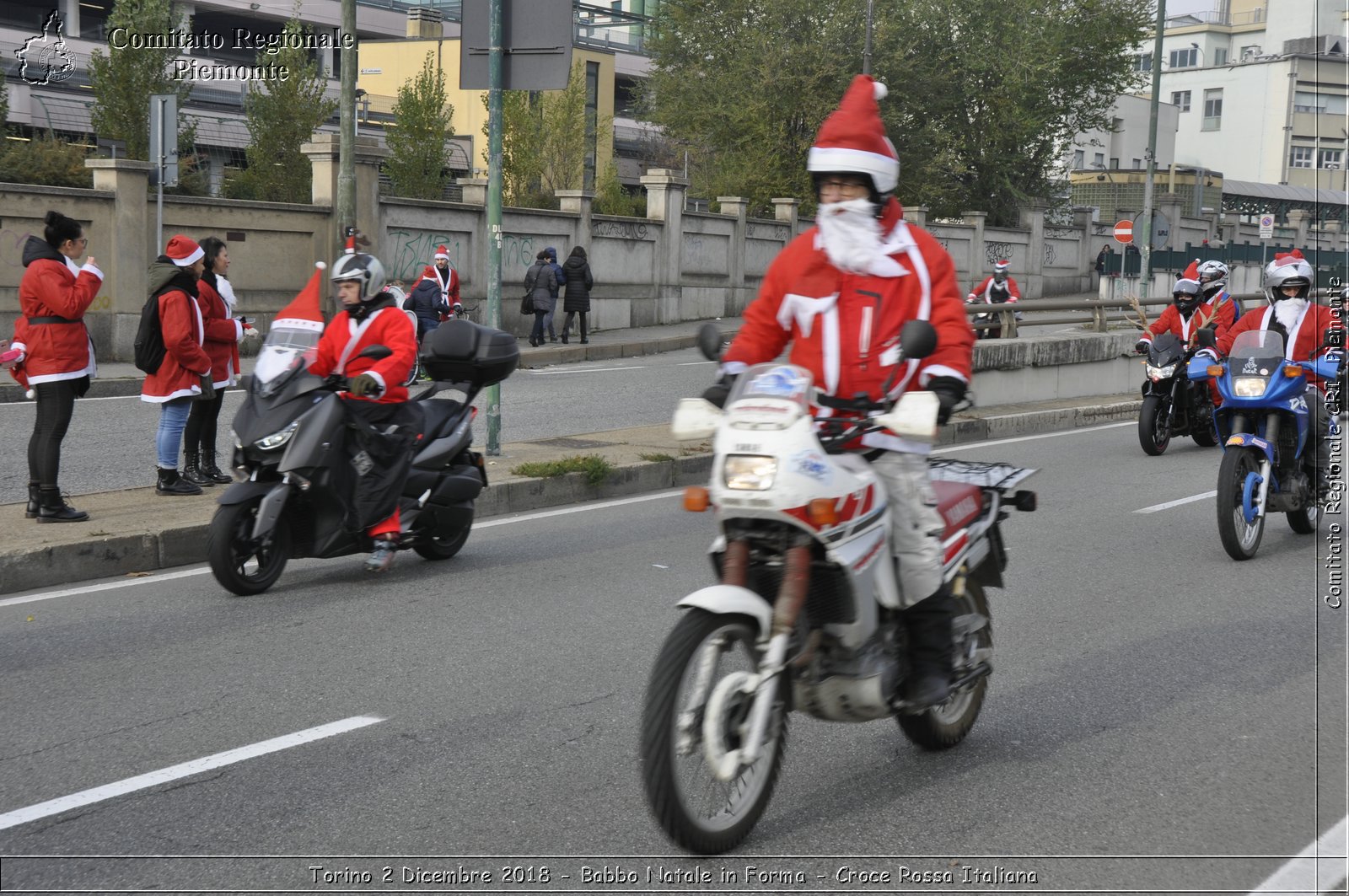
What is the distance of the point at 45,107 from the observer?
144 ft

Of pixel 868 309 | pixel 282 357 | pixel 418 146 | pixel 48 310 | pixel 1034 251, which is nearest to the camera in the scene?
pixel 868 309

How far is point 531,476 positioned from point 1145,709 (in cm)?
591

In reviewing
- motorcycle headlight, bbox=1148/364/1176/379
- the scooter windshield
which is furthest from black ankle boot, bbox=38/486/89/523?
motorcycle headlight, bbox=1148/364/1176/379

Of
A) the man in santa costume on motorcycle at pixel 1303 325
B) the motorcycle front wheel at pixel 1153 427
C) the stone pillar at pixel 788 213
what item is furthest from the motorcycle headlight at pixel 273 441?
the stone pillar at pixel 788 213

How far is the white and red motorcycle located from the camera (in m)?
3.85

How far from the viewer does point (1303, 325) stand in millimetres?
9047

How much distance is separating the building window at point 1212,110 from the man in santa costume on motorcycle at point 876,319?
3578 inches

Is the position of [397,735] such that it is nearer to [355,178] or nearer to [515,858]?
[515,858]

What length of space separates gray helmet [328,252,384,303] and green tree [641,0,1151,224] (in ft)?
112

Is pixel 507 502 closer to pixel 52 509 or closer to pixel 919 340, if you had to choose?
pixel 52 509

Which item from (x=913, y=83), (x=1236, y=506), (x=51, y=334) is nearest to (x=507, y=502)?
(x=51, y=334)

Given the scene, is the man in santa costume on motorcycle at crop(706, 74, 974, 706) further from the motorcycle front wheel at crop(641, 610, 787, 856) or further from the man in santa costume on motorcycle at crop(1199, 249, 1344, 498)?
the man in santa costume on motorcycle at crop(1199, 249, 1344, 498)

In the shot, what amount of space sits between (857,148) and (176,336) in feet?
21.1

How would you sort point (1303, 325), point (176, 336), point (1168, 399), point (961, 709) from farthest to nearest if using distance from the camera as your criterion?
point (1168, 399), point (176, 336), point (1303, 325), point (961, 709)
